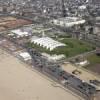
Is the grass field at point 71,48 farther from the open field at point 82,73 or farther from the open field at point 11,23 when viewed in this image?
the open field at point 11,23

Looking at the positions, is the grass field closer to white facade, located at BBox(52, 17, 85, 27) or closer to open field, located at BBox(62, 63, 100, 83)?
open field, located at BBox(62, 63, 100, 83)

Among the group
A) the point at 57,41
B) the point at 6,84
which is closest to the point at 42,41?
the point at 57,41

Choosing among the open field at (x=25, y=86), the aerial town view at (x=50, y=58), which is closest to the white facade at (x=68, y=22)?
the aerial town view at (x=50, y=58)

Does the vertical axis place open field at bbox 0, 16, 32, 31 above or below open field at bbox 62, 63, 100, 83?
above

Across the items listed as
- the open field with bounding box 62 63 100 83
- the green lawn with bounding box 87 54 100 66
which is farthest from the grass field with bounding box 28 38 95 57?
the open field with bounding box 62 63 100 83

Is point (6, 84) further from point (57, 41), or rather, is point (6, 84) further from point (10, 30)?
point (10, 30)

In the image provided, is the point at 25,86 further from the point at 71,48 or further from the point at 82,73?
the point at 71,48
